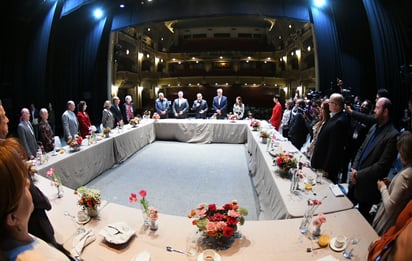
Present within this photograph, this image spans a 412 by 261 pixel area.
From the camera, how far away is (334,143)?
2678 mm

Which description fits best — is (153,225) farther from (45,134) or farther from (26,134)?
(45,134)

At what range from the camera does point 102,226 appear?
1.73 m

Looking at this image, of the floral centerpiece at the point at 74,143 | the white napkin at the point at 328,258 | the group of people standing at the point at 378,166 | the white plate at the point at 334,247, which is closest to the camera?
the white napkin at the point at 328,258

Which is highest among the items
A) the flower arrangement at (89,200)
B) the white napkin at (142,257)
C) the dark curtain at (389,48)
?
the dark curtain at (389,48)

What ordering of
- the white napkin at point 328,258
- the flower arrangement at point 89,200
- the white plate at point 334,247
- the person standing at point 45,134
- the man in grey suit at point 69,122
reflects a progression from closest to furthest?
1. the white napkin at point 328,258
2. the white plate at point 334,247
3. the flower arrangement at point 89,200
4. the person standing at point 45,134
5. the man in grey suit at point 69,122

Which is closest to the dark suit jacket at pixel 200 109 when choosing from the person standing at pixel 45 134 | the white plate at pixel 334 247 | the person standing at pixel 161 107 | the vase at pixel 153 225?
the person standing at pixel 161 107

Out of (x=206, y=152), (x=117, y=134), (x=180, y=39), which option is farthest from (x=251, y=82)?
(x=117, y=134)

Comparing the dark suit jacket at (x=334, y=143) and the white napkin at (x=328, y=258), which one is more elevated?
the dark suit jacket at (x=334, y=143)

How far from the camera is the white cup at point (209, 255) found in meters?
1.35

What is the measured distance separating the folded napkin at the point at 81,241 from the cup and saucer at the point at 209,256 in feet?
2.37

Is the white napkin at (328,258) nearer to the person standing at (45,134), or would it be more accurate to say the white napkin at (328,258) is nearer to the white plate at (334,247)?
the white plate at (334,247)

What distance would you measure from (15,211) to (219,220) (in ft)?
3.59

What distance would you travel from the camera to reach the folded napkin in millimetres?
1424

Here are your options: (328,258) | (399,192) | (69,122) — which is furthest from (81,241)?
(69,122)
